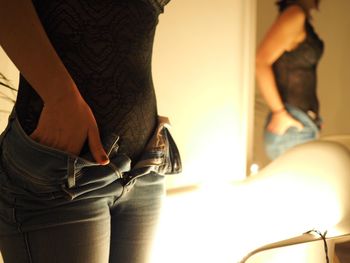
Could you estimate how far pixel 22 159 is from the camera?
571mm

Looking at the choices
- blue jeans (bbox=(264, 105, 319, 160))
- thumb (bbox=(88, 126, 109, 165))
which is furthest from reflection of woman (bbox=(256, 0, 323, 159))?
thumb (bbox=(88, 126, 109, 165))

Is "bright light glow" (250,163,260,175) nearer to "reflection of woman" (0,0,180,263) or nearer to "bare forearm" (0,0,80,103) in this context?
"reflection of woman" (0,0,180,263)

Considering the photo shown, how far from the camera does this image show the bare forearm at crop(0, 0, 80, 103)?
0.53 meters

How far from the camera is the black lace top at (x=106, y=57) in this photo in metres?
0.59

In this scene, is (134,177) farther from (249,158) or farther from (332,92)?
(332,92)

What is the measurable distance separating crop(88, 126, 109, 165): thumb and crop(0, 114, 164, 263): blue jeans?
1 cm

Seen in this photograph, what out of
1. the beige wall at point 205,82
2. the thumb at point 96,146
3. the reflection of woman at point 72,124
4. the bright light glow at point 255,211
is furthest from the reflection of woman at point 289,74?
the thumb at point 96,146

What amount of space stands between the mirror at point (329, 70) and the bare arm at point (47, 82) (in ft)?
3.54

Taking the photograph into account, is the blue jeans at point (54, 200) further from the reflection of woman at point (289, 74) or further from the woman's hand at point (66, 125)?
the reflection of woman at point (289, 74)

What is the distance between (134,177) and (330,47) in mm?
1289

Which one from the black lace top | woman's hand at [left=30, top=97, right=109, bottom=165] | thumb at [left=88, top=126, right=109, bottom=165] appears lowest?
thumb at [left=88, top=126, right=109, bottom=165]

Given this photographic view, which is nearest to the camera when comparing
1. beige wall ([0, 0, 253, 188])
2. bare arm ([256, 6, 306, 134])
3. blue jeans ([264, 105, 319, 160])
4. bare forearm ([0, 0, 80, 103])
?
bare forearm ([0, 0, 80, 103])

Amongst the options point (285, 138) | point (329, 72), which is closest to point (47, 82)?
point (285, 138)

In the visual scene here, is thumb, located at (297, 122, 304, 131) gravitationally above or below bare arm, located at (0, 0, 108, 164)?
below
